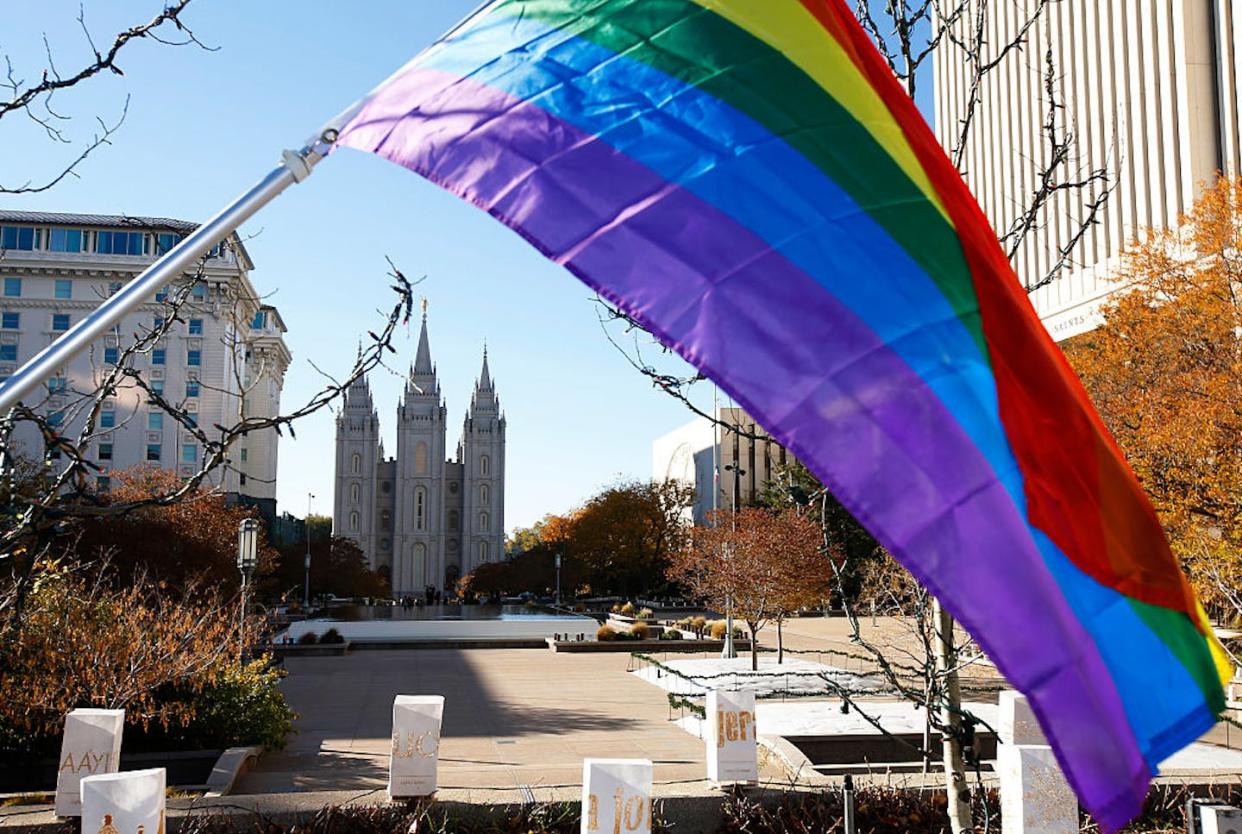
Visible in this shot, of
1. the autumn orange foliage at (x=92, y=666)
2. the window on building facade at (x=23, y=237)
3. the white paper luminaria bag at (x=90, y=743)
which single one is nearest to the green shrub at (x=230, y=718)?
the autumn orange foliage at (x=92, y=666)

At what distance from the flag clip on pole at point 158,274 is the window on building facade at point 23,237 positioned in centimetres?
9155

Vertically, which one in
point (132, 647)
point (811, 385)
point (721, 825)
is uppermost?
point (811, 385)

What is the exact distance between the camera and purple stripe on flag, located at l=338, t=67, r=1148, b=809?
224 cm

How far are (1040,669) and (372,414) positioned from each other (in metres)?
133

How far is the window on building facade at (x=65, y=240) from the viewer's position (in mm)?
83875

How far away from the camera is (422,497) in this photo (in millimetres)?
130500

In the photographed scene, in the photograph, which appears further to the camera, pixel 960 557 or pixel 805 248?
pixel 805 248

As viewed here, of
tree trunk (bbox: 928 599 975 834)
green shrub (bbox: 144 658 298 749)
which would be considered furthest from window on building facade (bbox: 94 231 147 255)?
tree trunk (bbox: 928 599 975 834)

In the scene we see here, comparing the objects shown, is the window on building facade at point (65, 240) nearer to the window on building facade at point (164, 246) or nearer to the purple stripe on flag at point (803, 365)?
the window on building facade at point (164, 246)

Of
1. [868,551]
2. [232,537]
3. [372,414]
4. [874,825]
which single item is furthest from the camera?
[372,414]

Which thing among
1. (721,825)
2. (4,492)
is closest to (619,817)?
(721,825)

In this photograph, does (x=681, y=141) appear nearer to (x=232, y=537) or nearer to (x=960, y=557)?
(x=960, y=557)

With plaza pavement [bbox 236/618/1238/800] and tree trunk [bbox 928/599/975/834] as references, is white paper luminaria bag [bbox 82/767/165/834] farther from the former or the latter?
tree trunk [bbox 928/599/975/834]

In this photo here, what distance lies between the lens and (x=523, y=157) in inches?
106
